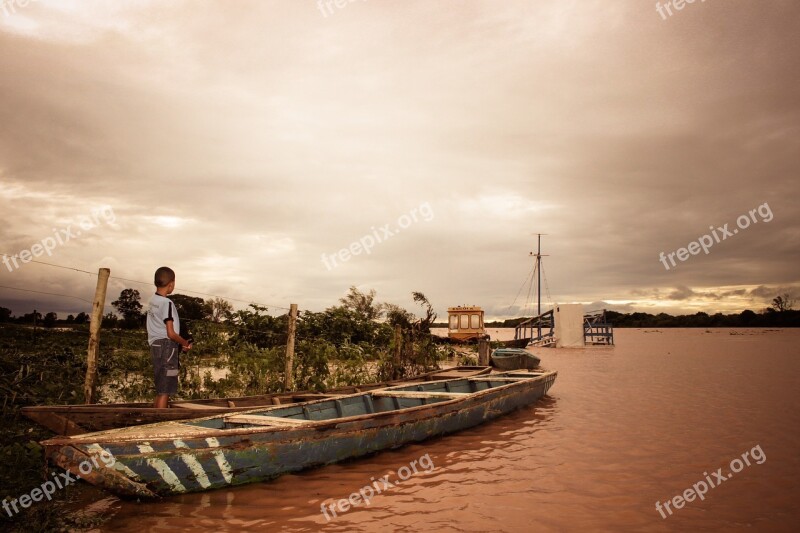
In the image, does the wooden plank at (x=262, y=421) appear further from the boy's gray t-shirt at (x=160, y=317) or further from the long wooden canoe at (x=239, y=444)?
the boy's gray t-shirt at (x=160, y=317)

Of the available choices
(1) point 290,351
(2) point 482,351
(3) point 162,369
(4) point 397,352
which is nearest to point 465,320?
(2) point 482,351

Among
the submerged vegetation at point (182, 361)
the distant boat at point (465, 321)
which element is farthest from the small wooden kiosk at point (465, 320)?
the submerged vegetation at point (182, 361)

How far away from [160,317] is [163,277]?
1.78 ft

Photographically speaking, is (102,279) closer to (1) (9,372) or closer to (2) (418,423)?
(1) (9,372)

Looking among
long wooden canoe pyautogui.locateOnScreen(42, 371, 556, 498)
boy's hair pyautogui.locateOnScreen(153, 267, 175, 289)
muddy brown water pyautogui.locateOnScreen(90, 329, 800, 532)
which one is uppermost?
boy's hair pyautogui.locateOnScreen(153, 267, 175, 289)

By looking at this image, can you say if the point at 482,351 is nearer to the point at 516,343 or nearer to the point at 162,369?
the point at 516,343

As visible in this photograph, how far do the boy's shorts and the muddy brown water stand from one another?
57.6 inches

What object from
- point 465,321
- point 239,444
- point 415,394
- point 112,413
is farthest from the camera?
point 465,321

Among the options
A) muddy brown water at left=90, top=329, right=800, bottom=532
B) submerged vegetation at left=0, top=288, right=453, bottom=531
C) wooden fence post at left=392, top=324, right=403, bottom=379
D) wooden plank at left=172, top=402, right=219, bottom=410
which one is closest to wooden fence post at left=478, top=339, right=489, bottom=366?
submerged vegetation at left=0, top=288, right=453, bottom=531

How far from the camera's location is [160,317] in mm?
6254

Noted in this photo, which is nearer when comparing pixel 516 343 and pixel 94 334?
pixel 94 334

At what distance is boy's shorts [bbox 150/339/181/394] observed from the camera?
6238 millimetres

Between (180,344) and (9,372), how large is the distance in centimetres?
262

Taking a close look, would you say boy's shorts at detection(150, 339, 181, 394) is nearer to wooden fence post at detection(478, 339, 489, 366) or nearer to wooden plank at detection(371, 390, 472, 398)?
wooden plank at detection(371, 390, 472, 398)
